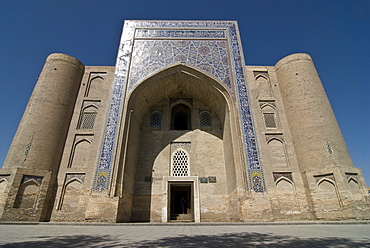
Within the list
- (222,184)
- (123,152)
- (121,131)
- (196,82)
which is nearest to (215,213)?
(222,184)

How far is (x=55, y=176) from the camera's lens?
7.16m

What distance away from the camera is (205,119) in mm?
9891

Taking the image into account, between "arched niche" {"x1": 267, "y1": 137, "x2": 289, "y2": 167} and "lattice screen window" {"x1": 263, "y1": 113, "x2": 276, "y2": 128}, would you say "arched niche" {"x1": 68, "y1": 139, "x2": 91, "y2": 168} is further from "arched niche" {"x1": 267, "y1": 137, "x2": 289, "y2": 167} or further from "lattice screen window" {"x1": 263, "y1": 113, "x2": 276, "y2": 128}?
"lattice screen window" {"x1": 263, "y1": 113, "x2": 276, "y2": 128}

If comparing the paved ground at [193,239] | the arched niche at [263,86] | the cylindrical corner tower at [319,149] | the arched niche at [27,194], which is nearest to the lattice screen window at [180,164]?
the arched niche at [263,86]

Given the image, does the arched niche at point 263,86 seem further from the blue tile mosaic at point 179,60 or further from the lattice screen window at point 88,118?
the lattice screen window at point 88,118

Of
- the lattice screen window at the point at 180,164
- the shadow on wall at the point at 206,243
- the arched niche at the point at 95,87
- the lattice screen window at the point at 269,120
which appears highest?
the arched niche at the point at 95,87

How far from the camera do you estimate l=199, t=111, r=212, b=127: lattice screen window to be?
31.8 feet

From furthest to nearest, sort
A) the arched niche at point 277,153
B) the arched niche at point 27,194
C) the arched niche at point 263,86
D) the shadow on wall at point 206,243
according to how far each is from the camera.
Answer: the arched niche at point 263,86 → the arched niche at point 277,153 → the arched niche at point 27,194 → the shadow on wall at point 206,243

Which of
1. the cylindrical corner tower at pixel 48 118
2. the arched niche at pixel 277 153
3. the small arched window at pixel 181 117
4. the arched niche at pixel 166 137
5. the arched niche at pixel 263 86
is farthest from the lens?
the small arched window at pixel 181 117

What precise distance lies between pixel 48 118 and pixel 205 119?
20.5 ft

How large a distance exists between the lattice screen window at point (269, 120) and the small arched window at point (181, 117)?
336cm

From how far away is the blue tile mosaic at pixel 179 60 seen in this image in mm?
7023

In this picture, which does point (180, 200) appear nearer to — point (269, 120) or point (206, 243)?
point (269, 120)

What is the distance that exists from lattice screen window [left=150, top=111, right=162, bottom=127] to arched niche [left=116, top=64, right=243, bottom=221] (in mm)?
195
